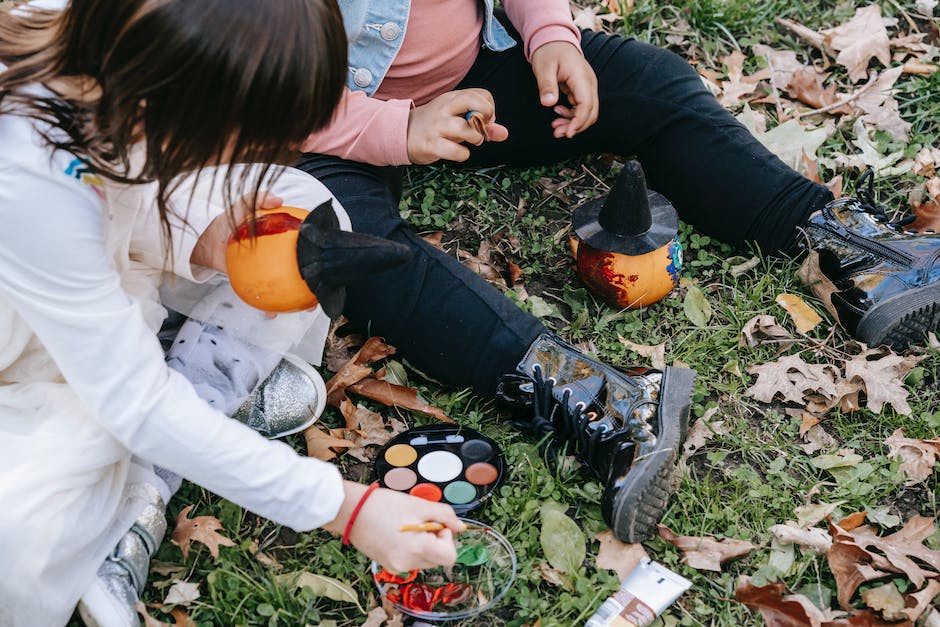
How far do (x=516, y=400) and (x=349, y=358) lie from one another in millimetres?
450

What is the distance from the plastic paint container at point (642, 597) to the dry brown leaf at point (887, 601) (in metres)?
0.32

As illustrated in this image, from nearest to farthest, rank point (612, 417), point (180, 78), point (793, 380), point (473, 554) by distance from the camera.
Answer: point (180, 78) < point (473, 554) < point (612, 417) < point (793, 380)

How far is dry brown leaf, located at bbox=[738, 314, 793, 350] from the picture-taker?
7.31ft

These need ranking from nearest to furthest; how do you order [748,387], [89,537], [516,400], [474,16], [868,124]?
[89,537] < [516,400] < [748,387] < [474,16] < [868,124]

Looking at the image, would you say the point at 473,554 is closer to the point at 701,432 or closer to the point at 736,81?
the point at 701,432

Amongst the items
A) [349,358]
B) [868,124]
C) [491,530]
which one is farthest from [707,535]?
[868,124]

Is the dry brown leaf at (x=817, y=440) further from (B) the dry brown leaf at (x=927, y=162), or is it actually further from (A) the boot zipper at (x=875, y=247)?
(B) the dry brown leaf at (x=927, y=162)

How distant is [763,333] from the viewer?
2.25 metres

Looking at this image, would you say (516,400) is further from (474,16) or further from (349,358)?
(474,16)

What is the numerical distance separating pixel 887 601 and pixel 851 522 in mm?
195

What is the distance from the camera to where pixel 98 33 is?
1231 mm

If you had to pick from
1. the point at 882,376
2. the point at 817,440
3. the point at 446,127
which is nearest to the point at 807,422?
the point at 817,440

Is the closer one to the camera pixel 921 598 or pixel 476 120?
pixel 921 598

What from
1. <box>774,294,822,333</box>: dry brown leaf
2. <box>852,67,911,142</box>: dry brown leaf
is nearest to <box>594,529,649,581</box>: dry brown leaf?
<box>774,294,822,333</box>: dry brown leaf
